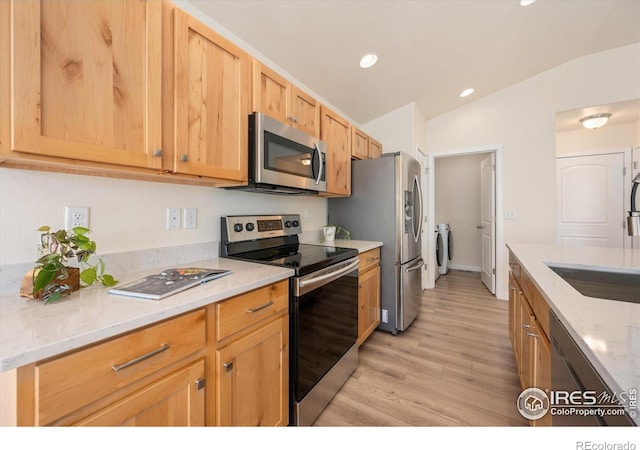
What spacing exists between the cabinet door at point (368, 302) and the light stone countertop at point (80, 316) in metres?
1.26

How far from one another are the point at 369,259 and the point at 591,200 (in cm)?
Result: 388

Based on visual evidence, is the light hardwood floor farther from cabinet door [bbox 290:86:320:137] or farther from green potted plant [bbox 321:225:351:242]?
cabinet door [bbox 290:86:320:137]

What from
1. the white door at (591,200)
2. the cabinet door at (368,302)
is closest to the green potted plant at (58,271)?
the cabinet door at (368,302)

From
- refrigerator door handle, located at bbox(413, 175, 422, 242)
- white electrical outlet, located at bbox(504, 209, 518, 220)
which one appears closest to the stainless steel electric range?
refrigerator door handle, located at bbox(413, 175, 422, 242)

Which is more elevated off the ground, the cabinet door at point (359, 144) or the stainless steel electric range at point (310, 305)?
the cabinet door at point (359, 144)

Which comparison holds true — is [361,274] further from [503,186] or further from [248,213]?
[503,186]

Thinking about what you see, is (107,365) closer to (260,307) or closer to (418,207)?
(260,307)

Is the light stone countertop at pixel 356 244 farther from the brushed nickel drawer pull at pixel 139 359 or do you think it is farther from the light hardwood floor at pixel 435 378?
the brushed nickel drawer pull at pixel 139 359

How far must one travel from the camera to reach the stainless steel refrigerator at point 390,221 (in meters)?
2.43

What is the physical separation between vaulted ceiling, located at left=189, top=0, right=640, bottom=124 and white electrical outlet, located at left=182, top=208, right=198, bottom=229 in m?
1.19

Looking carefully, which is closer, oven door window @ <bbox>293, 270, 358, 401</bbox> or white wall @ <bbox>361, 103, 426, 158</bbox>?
oven door window @ <bbox>293, 270, 358, 401</bbox>

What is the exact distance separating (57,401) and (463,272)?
5635mm

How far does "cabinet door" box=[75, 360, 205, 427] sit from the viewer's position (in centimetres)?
69

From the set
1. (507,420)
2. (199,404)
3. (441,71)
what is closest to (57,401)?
(199,404)
